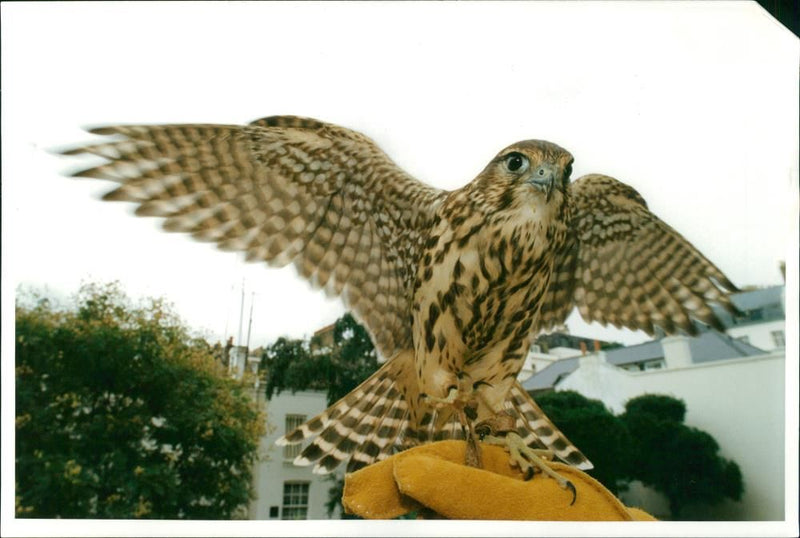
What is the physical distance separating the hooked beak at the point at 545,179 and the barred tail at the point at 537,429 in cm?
63

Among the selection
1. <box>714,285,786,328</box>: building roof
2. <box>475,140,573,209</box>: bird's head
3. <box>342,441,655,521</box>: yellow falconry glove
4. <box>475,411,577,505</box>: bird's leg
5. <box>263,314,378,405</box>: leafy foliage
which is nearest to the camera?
<box>342,441,655,521</box>: yellow falconry glove

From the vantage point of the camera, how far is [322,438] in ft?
6.65

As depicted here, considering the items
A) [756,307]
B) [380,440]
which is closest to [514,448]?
[380,440]

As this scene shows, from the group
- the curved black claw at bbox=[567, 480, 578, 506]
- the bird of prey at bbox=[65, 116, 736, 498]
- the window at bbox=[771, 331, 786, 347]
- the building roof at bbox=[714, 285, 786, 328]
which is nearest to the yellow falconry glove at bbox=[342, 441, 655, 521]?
the curved black claw at bbox=[567, 480, 578, 506]

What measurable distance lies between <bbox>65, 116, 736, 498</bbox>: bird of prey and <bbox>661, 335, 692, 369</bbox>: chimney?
0.05 metres

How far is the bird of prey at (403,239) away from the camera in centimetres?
197

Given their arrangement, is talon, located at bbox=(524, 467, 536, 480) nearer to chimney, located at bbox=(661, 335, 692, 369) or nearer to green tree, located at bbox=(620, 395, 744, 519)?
green tree, located at bbox=(620, 395, 744, 519)

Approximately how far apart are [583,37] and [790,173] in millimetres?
856

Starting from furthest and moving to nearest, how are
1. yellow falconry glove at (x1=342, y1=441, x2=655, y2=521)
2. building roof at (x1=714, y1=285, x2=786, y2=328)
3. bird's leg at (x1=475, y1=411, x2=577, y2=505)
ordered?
building roof at (x1=714, y1=285, x2=786, y2=328) → bird's leg at (x1=475, y1=411, x2=577, y2=505) → yellow falconry glove at (x1=342, y1=441, x2=655, y2=521)

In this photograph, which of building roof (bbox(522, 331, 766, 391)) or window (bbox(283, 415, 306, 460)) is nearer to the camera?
window (bbox(283, 415, 306, 460))

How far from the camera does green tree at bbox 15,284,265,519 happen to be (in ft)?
6.59

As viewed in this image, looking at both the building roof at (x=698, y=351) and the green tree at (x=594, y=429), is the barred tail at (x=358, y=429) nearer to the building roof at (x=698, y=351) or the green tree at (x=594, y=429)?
the green tree at (x=594, y=429)

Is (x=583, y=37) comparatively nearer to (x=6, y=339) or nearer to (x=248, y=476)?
(x=248, y=476)

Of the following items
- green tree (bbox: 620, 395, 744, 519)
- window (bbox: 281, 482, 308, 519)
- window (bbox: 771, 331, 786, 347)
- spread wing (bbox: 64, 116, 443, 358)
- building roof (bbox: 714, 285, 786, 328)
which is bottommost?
window (bbox: 281, 482, 308, 519)
